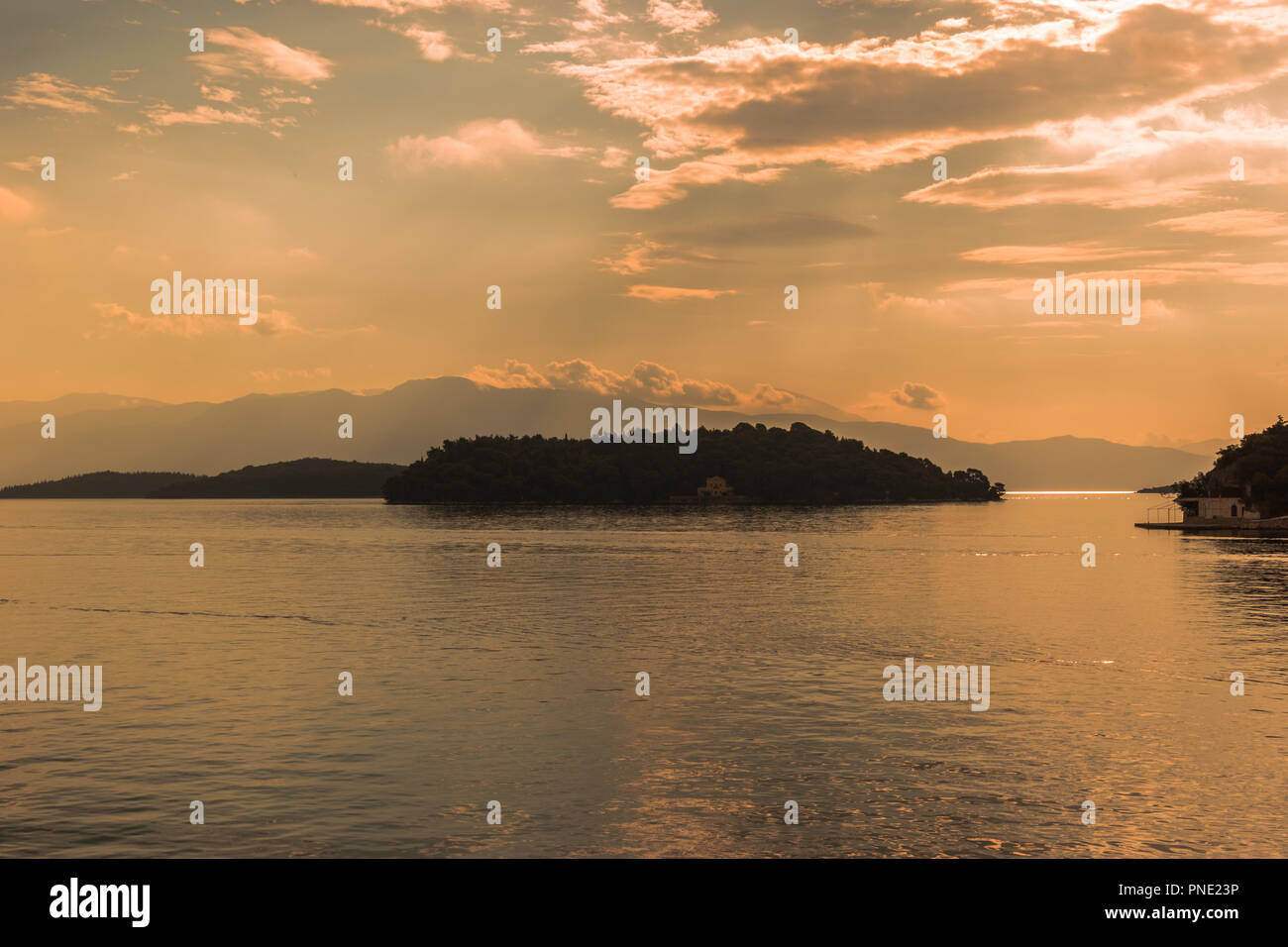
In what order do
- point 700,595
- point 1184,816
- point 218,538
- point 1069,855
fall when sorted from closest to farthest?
point 1069,855
point 1184,816
point 700,595
point 218,538

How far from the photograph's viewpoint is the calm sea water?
2194cm

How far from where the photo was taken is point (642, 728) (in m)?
32.5

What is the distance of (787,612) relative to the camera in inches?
2707

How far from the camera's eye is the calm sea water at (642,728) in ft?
72.0

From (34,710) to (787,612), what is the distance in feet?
147

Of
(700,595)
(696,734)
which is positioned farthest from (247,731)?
(700,595)
